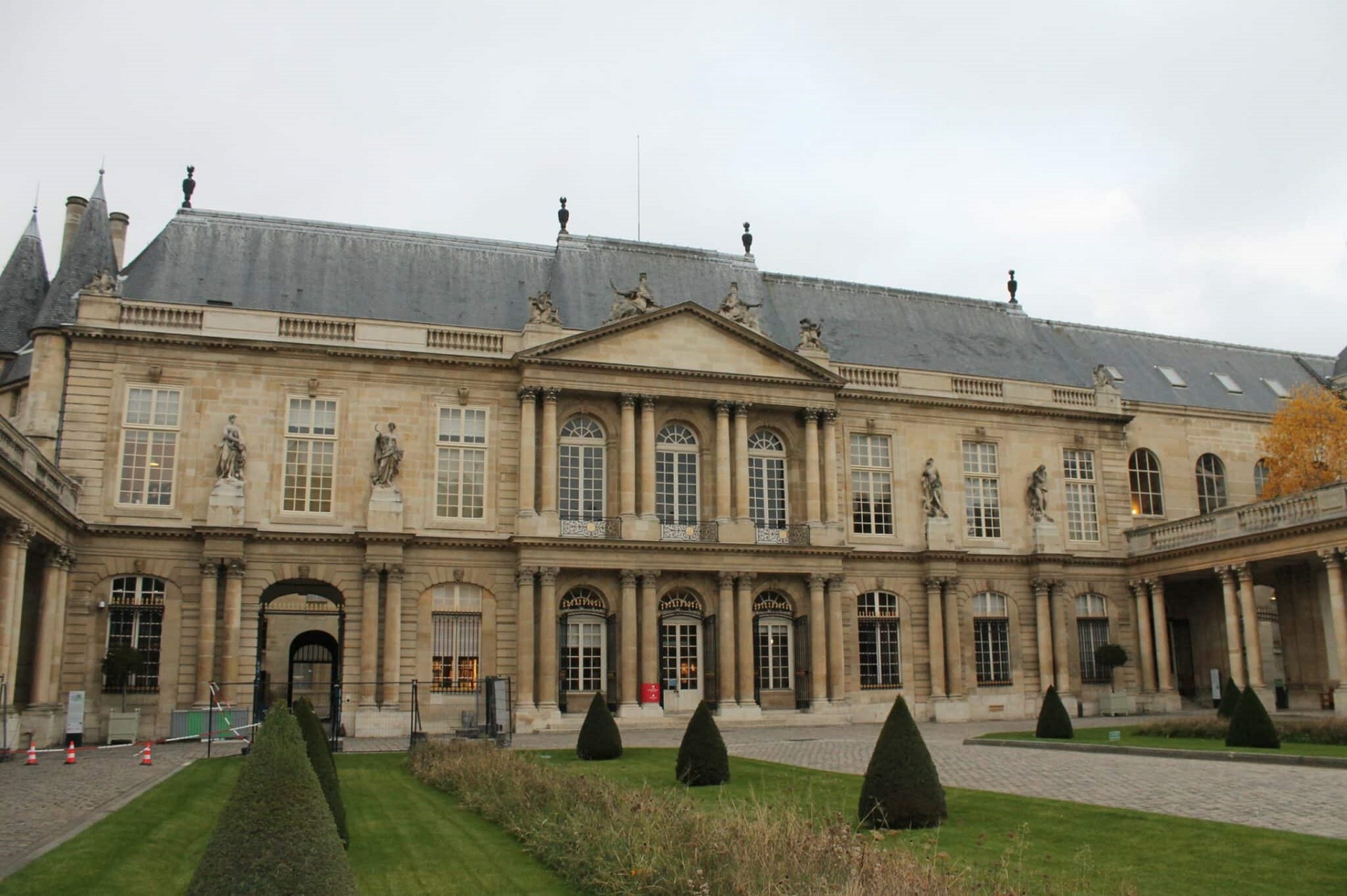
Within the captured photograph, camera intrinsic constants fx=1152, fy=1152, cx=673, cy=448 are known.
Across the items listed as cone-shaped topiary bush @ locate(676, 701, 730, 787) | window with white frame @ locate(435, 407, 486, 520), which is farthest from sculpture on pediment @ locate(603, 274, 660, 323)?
cone-shaped topiary bush @ locate(676, 701, 730, 787)

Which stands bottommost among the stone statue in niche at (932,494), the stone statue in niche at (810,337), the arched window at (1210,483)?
the stone statue in niche at (932,494)

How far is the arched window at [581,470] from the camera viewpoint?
112 feet

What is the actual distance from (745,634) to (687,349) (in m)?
8.74

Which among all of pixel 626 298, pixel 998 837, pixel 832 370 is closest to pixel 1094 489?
pixel 832 370

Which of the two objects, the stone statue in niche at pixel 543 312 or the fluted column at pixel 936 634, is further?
the fluted column at pixel 936 634

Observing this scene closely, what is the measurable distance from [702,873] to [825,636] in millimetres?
25785

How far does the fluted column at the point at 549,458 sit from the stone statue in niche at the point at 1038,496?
16.3 meters

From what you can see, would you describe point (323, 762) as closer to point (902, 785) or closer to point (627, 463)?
point (902, 785)

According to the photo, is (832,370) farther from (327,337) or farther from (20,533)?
(20,533)

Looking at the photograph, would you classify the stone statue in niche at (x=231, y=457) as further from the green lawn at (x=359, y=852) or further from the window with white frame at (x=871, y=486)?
the window with white frame at (x=871, y=486)

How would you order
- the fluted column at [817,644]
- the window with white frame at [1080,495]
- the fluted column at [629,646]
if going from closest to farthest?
the fluted column at [629,646], the fluted column at [817,644], the window with white frame at [1080,495]

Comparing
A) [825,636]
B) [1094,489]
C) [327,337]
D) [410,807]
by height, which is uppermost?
[327,337]

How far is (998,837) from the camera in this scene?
40.5 feet

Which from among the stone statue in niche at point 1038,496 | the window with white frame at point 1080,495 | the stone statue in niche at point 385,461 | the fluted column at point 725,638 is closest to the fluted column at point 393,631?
the stone statue in niche at point 385,461
